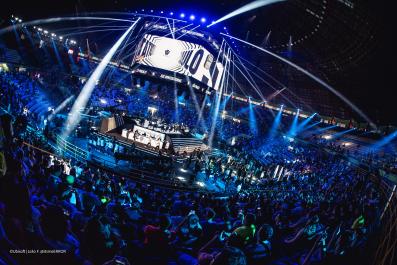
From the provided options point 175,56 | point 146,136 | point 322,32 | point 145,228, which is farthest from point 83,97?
point 145,228

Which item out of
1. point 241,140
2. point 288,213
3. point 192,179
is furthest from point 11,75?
point 288,213

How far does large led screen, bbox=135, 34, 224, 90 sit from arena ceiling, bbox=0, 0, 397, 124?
101 inches

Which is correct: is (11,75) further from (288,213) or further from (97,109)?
(288,213)

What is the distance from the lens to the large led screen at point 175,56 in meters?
21.5

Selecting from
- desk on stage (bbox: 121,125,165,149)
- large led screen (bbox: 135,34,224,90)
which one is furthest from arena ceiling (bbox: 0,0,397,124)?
desk on stage (bbox: 121,125,165,149)

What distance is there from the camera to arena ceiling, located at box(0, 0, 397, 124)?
18.2 m

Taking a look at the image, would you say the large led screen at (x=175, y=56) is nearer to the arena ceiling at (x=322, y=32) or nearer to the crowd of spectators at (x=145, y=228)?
the arena ceiling at (x=322, y=32)

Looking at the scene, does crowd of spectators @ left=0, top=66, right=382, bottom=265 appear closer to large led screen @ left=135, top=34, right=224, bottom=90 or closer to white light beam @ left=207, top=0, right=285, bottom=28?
large led screen @ left=135, top=34, right=224, bottom=90

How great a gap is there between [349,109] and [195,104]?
66.1ft

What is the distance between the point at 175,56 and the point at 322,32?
13.1m

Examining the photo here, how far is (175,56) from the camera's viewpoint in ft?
70.8

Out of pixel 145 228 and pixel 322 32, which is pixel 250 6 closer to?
pixel 322 32

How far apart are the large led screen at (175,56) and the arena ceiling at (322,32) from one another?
2.58 metres

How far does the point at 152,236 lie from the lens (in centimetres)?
351
